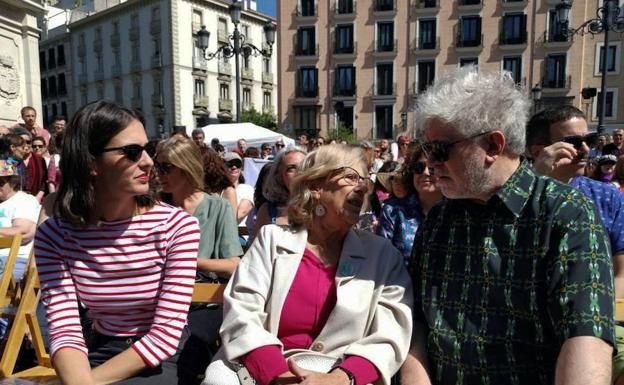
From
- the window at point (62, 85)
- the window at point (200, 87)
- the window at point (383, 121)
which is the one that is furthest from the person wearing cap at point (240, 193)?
the window at point (62, 85)

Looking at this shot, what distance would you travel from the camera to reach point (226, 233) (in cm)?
320

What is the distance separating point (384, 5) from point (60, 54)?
34524 millimetres

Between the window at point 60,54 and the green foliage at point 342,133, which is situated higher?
the window at point 60,54

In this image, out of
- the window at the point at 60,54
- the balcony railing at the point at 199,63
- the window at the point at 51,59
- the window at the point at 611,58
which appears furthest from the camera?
the window at the point at 51,59

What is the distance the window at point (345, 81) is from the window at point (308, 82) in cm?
168

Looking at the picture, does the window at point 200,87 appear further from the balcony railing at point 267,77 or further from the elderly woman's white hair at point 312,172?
the elderly woman's white hair at point 312,172

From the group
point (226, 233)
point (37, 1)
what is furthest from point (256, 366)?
point (37, 1)

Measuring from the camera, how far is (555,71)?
3384cm

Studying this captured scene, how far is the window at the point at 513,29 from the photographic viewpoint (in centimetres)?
3447

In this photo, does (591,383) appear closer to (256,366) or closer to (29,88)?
(256,366)

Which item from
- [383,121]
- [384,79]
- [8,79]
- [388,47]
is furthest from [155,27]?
[8,79]

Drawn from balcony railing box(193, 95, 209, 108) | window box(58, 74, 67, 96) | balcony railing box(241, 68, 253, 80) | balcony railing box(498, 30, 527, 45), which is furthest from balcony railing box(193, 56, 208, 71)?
balcony railing box(498, 30, 527, 45)

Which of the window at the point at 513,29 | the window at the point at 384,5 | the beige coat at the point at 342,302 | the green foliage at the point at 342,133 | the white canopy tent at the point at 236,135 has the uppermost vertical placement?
the window at the point at 384,5

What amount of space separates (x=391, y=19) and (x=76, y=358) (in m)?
38.0
